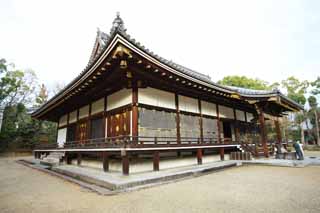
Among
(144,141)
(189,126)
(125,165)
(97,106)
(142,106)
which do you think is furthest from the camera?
(97,106)

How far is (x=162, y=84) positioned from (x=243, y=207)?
582 centimetres

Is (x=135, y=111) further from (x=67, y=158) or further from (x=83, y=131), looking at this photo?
(x=67, y=158)

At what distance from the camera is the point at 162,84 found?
8.26m

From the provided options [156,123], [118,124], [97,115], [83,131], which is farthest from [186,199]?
[83,131]

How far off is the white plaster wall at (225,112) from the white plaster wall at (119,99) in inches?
256

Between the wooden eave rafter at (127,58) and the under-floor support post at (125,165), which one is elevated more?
the wooden eave rafter at (127,58)

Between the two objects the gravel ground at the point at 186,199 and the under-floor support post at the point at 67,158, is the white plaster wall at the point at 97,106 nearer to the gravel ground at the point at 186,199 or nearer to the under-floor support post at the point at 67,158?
the under-floor support post at the point at 67,158

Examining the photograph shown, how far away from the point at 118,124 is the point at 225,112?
7388 mm

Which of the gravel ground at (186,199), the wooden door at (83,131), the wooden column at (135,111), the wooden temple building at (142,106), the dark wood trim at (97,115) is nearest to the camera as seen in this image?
the gravel ground at (186,199)

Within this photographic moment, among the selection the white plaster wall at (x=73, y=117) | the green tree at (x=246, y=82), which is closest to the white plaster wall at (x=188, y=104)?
the white plaster wall at (x=73, y=117)

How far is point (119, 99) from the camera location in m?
8.27

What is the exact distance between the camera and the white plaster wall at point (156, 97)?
7.78 metres

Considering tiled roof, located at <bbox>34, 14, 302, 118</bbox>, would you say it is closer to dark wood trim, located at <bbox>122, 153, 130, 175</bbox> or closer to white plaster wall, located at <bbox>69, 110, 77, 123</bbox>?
white plaster wall, located at <bbox>69, 110, 77, 123</bbox>

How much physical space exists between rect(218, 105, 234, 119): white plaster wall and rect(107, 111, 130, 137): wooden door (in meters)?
6.60
